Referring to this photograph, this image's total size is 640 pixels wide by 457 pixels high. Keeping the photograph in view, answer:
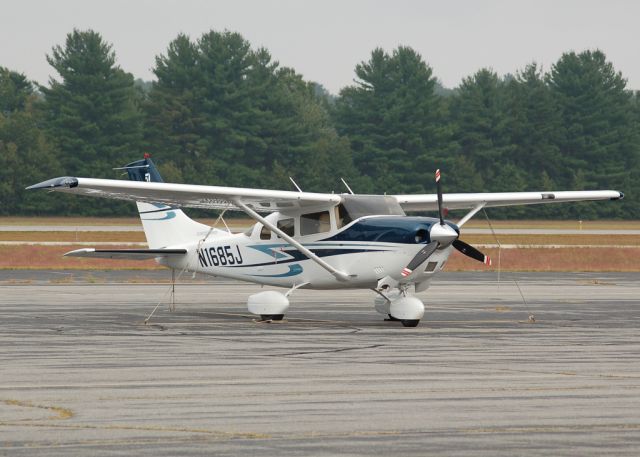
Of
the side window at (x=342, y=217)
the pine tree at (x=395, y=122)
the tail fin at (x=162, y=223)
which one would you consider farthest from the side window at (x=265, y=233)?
the pine tree at (x=395, y=122)

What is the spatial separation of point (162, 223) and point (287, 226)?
3606 millimetres

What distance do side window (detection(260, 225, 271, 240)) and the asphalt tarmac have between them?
1.42 metres

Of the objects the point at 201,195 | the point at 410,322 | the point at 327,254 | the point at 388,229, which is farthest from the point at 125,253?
the point at 410,322

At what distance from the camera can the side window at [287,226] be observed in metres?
20.8

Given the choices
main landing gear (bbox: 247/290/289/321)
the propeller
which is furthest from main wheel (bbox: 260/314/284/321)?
the propeller

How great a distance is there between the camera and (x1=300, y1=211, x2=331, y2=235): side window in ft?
66.7

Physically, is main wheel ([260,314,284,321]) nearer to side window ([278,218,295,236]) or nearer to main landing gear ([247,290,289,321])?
main landing gear ([247,290,289,321])

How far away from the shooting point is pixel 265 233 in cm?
2122

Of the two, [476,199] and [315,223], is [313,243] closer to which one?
[315,223]

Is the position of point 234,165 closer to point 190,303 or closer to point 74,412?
point 190,303

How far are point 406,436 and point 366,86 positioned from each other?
83871 mm

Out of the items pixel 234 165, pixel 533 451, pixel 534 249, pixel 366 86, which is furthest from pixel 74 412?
pixel 366 86

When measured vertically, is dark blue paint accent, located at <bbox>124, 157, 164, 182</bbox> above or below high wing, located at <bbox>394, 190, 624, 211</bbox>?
above

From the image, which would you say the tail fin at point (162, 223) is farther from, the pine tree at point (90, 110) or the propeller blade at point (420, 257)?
the pine tree at point (90, 110)
